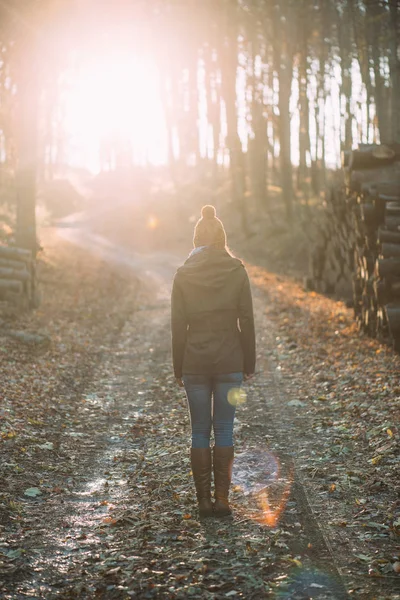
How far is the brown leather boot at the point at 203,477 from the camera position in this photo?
584 cm

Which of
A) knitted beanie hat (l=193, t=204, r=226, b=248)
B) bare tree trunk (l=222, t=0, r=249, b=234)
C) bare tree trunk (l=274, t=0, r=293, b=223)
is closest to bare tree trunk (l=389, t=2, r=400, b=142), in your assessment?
bare tree trunk (l=274, t=0, r=293, b=223)

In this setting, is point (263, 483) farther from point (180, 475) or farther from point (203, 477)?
point (203, 477)

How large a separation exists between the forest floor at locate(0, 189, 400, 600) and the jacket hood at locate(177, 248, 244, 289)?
81.0 inches

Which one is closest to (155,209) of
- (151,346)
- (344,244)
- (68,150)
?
(344,244)

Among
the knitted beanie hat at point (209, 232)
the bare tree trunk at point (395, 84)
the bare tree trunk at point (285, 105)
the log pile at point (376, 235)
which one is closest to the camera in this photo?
the knitted beanie hat at point (209, 232)

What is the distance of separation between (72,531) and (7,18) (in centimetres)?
1538

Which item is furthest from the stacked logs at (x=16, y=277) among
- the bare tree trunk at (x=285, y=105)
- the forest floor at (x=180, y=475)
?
the bare tree trunk at (x=285, y=105)

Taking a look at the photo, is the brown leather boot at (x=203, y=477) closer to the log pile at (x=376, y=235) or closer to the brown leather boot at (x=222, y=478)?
the brown leather boot at (x=222, y=478)

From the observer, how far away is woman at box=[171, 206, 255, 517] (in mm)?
5828

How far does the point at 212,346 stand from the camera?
5.80 m

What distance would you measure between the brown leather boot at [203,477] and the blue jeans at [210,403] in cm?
7

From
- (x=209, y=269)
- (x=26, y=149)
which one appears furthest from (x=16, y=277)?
(x=209, y=269)

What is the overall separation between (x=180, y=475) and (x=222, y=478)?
1.08 meters

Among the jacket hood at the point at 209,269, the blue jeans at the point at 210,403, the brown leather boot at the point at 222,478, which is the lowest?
the brown leather boot at the point at 222,478
